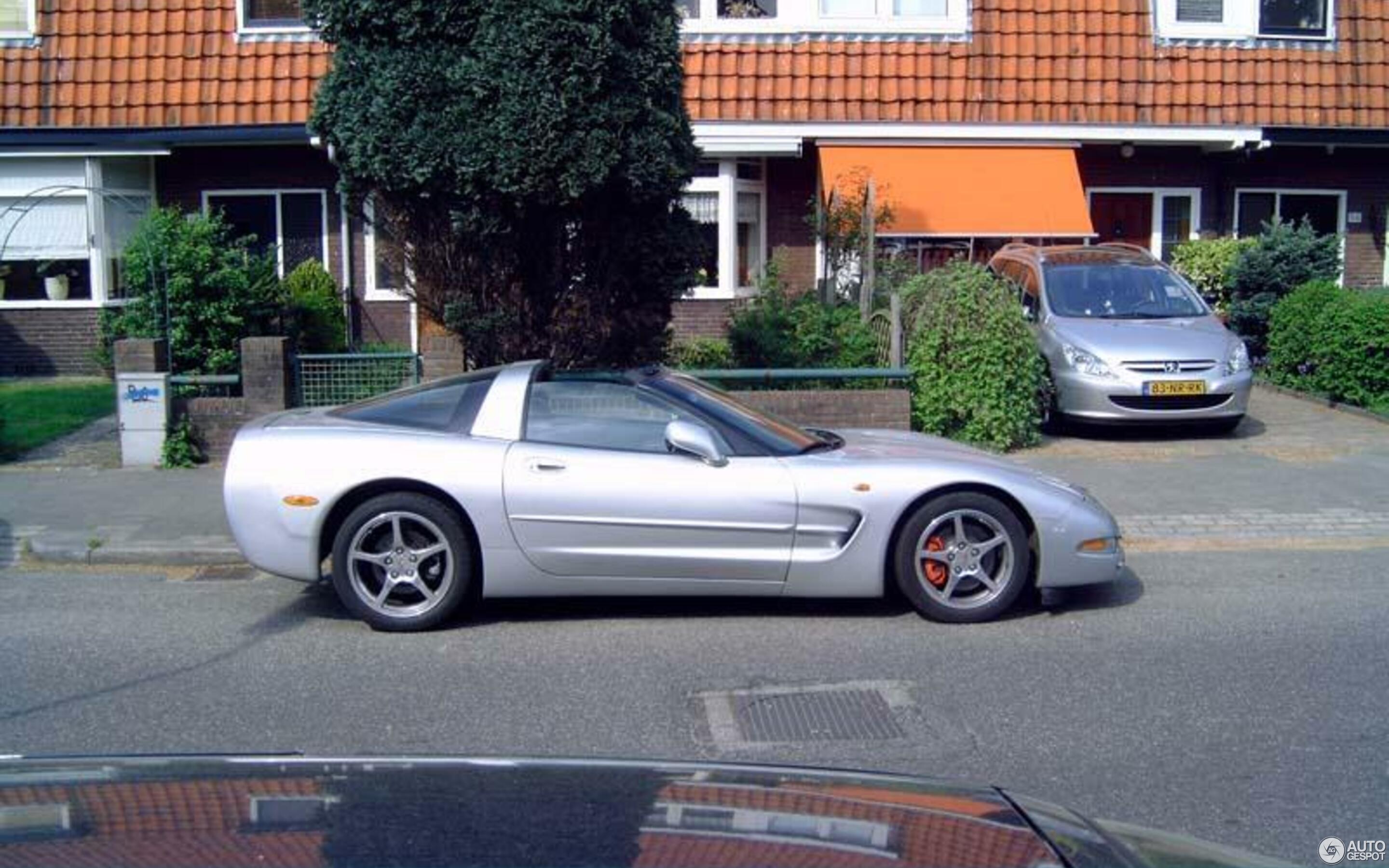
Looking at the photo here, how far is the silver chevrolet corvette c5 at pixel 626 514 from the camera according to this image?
7445mm

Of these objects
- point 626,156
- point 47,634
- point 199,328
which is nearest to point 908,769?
point 47,634

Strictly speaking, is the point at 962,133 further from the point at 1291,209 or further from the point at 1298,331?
the point at 1291,209

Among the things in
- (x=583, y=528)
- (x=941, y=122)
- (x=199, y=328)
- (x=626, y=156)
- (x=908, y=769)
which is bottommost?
(x=908, y=769)

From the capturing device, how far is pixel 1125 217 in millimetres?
19125

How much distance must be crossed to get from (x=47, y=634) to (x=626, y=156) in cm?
501

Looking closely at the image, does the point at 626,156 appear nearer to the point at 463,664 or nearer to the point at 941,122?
the point at 463,664

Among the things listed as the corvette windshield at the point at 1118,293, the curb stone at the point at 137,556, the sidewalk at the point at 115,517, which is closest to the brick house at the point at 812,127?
the corvette windshield at the point at 1118,293

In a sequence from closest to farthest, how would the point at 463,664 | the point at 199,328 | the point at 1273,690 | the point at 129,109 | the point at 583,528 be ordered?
1. the point at 1273,690
2. the point at 463,664
3. the point at 583,528
4. the point at 199,328
5. the point at 129,109

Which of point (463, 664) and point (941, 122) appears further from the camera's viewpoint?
point (941, 122)

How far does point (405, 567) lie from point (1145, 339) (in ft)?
26.1

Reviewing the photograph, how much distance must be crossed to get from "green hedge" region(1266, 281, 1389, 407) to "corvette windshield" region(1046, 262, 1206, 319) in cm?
151

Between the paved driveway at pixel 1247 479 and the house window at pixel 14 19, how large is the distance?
43.8 ft

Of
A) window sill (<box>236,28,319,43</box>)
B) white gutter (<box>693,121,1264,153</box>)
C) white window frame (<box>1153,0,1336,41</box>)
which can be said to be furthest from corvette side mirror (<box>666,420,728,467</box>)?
white window frame (<box>1153,0,1336,41</box>)

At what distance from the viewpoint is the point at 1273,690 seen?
6473 mm
